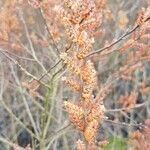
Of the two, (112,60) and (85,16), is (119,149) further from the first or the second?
(85,16)

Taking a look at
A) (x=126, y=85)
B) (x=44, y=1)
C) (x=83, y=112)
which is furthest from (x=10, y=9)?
(x=126, y=85)

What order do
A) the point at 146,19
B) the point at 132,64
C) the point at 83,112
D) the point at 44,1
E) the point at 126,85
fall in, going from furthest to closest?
the point at 126,85 → the point at 132,64 → the point at 44,1 → the point at 146,19 → the point at 83,112

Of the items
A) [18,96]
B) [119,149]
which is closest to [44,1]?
[119,149]

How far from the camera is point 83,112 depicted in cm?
151

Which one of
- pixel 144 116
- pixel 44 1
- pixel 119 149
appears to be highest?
pixel 44 1

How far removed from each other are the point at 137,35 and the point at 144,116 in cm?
508

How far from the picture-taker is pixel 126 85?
656 cm

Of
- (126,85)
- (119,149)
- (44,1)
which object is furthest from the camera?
(126,85)

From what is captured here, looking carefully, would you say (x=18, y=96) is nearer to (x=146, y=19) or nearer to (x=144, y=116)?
(x=144, y=116)

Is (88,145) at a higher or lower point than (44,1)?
lower

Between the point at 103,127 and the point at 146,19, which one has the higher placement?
the point at 146,19

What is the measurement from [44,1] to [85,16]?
55.5 inches

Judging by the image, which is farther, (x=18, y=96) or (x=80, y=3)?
(x=18, y=96)

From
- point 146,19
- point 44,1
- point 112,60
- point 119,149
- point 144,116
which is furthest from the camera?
point 144,116
